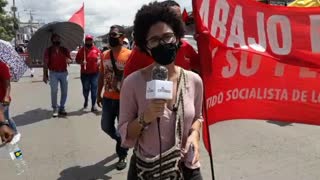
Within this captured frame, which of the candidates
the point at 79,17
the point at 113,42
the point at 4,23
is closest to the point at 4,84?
the point at 113,42

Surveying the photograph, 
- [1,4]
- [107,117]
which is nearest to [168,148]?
[107,117]

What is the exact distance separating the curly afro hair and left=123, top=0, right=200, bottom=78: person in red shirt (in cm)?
39

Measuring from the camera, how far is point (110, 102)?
539cm

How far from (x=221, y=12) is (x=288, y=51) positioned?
56 cm

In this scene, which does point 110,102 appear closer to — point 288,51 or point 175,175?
point 288,51

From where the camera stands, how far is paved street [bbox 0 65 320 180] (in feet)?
16.8

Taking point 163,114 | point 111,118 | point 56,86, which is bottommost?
point 56,86

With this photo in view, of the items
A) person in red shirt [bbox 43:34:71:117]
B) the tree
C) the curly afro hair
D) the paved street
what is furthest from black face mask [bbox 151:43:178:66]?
the tree

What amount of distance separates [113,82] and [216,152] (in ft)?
5.41

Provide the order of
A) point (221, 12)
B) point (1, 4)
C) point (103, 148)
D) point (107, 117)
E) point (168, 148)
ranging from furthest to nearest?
point (1, 4), point (103, 148), point (107, 117), point (221, 12), point (168, 148)

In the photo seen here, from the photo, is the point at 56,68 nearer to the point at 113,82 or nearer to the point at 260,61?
the point at 113,82

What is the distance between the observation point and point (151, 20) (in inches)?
98.9

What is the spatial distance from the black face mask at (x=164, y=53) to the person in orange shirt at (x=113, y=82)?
9.85 ft

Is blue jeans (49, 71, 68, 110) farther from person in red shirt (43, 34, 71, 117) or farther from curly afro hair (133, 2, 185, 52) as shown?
curly afro hair (133, 2, 185, 52)
